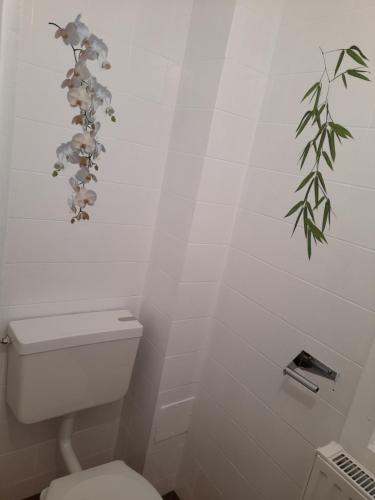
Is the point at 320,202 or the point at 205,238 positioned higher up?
the point at 320,202

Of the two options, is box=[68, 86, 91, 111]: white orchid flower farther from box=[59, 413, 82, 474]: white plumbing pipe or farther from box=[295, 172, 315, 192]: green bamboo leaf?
box=[59, 413, 82, 474]: white plumbing pipe

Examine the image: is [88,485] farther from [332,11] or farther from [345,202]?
[332,11]

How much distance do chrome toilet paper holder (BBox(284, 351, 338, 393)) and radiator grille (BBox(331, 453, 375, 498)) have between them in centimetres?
18

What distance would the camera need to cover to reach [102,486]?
4.05 feet

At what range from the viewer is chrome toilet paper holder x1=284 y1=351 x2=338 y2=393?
1.08 metres

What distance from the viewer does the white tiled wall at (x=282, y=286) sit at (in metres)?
1.02

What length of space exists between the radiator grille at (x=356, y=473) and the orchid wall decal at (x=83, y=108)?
1.08 m

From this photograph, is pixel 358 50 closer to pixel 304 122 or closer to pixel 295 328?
pixel 304 122

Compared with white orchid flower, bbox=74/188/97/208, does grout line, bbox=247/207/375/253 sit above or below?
above

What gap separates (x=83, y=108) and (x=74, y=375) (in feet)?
2.99

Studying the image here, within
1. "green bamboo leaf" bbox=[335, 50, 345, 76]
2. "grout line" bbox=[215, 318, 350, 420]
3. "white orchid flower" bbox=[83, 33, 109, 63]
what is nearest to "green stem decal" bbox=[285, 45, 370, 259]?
"green bamboo leaf" bbox=[335, 50, 345, 76]

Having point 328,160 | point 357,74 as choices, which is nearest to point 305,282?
point 328,160

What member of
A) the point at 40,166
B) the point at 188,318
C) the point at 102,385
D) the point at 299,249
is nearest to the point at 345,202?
the point at 299,249

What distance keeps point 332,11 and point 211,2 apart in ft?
1.32
